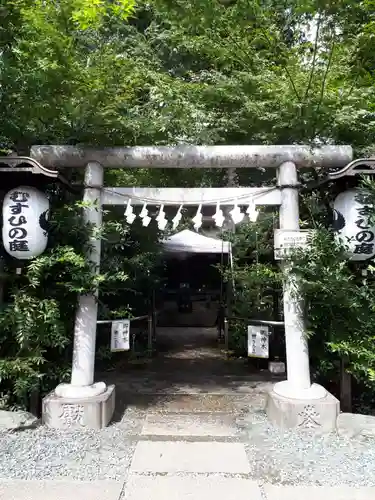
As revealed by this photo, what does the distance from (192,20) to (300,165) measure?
2968 mm

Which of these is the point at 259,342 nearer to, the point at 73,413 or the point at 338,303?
the point at 338,303

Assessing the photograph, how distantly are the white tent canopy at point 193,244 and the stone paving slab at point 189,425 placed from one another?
7.15 meters

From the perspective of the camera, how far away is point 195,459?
3.97m

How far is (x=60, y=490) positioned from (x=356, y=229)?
13.6ft

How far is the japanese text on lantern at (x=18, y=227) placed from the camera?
15.0ft

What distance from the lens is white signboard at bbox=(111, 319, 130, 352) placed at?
551 cm

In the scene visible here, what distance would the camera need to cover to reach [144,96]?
748cm

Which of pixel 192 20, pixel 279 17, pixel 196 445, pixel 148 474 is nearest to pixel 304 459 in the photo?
pixel 196 445

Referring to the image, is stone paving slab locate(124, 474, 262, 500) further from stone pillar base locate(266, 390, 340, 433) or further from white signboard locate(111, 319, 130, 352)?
white signboard locate(111, 319, 130, 352)

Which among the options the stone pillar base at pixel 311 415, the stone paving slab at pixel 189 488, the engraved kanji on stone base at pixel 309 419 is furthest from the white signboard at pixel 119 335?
the engraved kanji on stone base at pixel 309 419

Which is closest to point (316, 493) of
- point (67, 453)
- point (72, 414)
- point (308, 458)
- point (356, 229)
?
point (308, 458)

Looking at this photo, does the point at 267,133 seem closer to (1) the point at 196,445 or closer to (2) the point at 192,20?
(2) the point at 192,20

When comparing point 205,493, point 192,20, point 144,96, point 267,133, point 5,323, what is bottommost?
point 205,493

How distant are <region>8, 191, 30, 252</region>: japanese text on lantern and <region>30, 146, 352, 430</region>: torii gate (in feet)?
2.54
